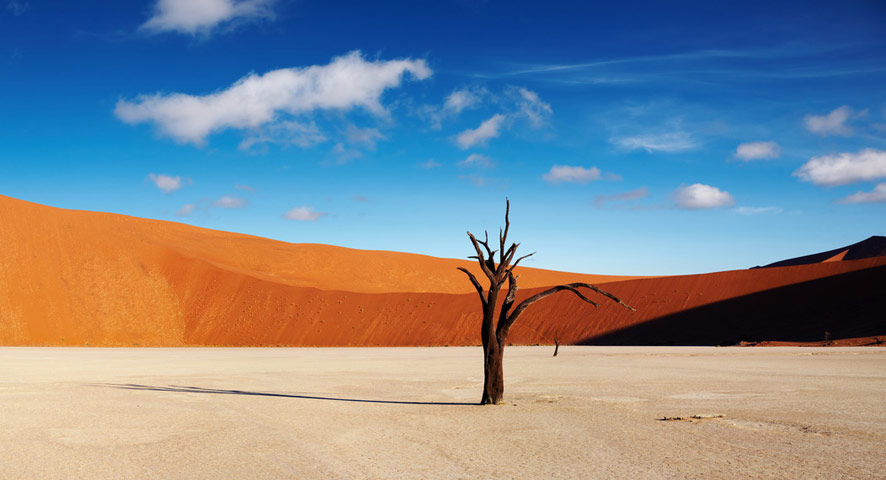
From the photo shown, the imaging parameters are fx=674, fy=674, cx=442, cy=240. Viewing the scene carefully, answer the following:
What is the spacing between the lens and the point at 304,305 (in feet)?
223

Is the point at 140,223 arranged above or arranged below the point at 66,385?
above

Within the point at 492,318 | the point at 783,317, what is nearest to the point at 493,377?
the point at 492,318

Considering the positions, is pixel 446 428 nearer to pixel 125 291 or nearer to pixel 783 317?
pixel 783 317

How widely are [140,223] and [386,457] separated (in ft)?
314

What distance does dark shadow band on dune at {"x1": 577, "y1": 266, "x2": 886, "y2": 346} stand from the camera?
48.9 meters

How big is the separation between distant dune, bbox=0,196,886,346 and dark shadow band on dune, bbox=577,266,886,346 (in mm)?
149

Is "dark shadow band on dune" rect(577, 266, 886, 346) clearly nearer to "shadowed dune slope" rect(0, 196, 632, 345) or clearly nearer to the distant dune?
the distant dune

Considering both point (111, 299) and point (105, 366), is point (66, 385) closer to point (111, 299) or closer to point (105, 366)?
point (105, 366)

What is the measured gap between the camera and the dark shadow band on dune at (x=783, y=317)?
48.9 m

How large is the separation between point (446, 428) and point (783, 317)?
49.5m

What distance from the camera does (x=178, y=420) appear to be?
12.4 metres

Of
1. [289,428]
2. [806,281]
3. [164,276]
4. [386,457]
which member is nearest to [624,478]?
[386,457]

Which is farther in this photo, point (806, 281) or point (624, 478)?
point (806, 281)

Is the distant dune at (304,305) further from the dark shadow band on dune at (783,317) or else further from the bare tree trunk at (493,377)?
the bare tree trunk at (493,377)
